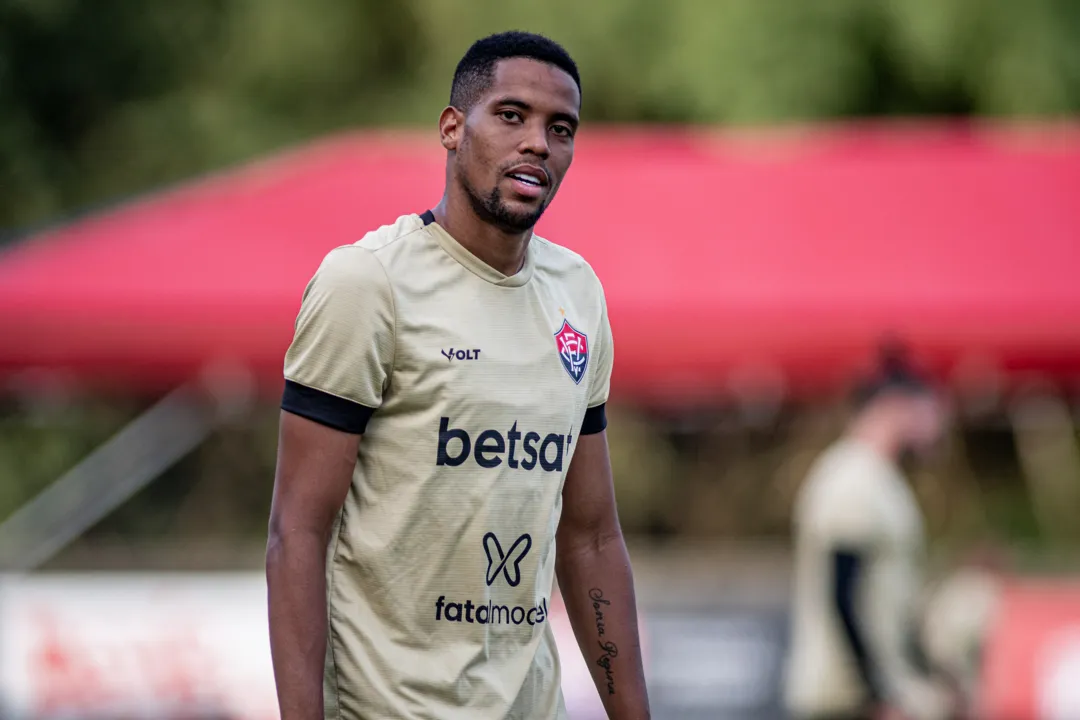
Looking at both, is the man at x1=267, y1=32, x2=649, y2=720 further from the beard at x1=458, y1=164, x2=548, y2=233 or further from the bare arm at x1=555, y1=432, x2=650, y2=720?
the bare arm at x1=555, y1=432, x2=650, y2=720

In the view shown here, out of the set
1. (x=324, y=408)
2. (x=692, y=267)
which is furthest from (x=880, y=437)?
(x=692, y=267)

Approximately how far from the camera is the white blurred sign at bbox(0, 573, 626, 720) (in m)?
8.45

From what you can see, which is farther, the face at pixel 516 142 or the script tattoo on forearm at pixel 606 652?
the script tattoo on forearm at pixel 606 652

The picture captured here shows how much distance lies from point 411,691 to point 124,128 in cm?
1244

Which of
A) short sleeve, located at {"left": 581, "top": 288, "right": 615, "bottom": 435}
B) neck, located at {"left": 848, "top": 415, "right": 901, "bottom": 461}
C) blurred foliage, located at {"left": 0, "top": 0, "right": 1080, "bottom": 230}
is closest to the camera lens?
short sleeve, located at {"left": 581, "top": 288, "right": 615, "bottom": 435}

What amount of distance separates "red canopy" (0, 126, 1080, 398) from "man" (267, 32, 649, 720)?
7314mm

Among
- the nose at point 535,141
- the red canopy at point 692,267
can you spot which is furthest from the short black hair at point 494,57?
the red canopy at point 692,267

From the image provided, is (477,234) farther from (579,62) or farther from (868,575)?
(579,62)

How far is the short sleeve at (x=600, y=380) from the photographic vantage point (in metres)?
2.85

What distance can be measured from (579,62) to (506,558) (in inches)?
494

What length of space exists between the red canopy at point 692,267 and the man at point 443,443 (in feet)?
24.0

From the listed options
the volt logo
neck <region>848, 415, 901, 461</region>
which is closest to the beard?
the volt logo

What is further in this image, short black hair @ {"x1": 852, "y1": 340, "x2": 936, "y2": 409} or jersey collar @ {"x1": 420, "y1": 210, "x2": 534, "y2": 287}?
short black hair @ {"x1": 852, "y1": 340, "x2": 936, "y2": 409}

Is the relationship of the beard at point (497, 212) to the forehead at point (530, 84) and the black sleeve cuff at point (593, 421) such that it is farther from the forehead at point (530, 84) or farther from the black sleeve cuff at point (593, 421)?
the black sleeve cuff at point (593, 421)
